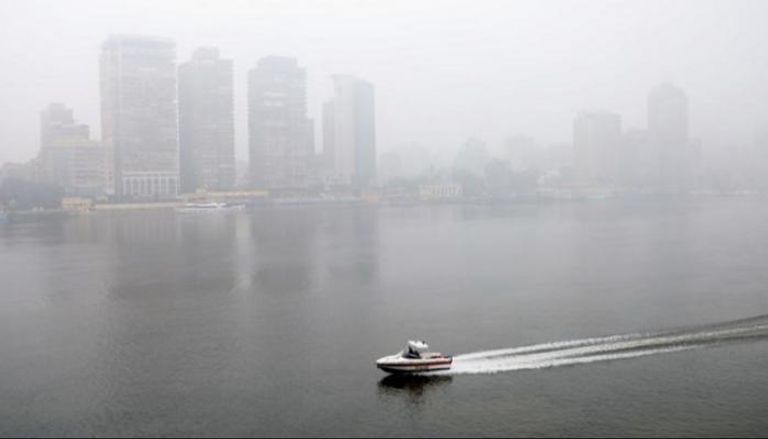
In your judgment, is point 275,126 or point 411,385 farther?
point 275,126

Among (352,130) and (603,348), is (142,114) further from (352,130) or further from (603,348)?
(603,348)

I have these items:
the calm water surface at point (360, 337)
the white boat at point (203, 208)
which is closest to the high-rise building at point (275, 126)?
the white boat at point (203, 208)

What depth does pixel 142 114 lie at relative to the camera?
6744 centimetres

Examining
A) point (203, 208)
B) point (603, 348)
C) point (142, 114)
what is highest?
point (142, 114)

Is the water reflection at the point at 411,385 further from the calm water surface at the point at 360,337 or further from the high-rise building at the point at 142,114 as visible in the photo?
the high-rise building at the point at 142,114

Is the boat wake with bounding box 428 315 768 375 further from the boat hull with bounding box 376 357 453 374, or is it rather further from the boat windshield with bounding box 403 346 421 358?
the boat windshield with bounding box 403 346 421 358

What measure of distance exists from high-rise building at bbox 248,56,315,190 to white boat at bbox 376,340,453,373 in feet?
218

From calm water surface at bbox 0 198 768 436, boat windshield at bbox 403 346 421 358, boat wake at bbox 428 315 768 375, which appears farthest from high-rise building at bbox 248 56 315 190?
boat windshield at bbox 403 346 421 358

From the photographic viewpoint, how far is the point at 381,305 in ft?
48.2

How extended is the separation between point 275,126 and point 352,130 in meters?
15.4

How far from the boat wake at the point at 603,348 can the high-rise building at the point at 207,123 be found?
6321 centimetres

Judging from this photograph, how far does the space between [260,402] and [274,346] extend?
101 inches

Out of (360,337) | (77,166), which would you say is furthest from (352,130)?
(360,337)

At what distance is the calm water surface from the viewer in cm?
837
